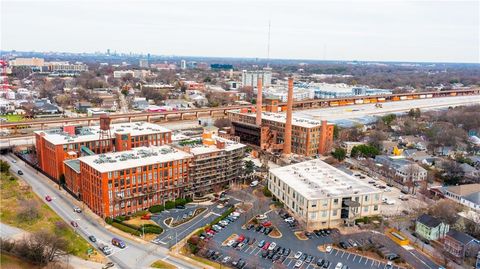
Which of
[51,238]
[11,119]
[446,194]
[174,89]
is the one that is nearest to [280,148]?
[446,194]

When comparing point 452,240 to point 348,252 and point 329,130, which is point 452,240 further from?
point 329,130

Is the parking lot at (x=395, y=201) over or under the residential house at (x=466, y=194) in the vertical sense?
under

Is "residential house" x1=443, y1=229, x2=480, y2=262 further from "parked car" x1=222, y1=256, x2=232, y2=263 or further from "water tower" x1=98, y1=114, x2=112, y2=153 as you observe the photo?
"water tower" x1=98, y1=114, x2=112, y2=153

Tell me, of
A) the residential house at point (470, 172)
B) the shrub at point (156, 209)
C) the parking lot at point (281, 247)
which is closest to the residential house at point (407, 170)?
the residential house at point (470, 172)

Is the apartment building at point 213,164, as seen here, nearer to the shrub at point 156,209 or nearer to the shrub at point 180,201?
the shrub at point 180,201

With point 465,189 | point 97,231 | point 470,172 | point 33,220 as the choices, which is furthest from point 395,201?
point 33,220

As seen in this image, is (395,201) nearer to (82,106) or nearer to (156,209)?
(156,209)
